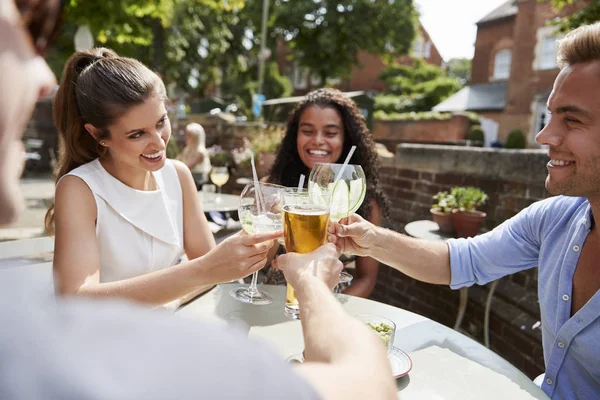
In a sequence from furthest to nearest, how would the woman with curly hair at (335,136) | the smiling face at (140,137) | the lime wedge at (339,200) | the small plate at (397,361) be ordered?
1. the woman with curly hair at (335,136)
2. the smiling face at (140,137)
3. the lime wedge at (339,200)
4. the small plate at (397,361)

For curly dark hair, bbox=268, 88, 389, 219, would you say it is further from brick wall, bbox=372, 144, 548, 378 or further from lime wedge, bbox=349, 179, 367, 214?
brick wall, bbox=372, 144, 548, 378

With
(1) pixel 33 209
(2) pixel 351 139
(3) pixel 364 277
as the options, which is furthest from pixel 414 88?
(3) pixel 364 277

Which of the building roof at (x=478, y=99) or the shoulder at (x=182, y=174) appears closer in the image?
the shoulder at (x=182, y=174)

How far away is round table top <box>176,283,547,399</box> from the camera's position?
140 centimetres

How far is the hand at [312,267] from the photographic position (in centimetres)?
111

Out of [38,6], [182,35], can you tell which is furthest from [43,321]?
[182,35]

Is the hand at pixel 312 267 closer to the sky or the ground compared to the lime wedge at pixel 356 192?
closer to the ground

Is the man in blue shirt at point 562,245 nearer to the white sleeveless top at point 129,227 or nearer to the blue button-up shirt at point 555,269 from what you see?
the blue button-up shirt at point 555,269

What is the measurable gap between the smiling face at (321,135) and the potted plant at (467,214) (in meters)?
1.17

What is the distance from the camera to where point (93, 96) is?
2.00 metres

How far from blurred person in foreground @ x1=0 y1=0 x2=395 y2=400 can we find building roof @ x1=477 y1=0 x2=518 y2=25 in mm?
28930

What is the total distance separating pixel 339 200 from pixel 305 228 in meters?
0.38

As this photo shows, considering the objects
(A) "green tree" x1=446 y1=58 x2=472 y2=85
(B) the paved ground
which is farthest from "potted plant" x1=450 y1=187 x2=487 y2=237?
(A) "green tree" x1=446 y1=58 x2=472 y2=85

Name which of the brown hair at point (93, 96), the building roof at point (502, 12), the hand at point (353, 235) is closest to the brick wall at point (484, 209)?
the hand at point (353, 235)
